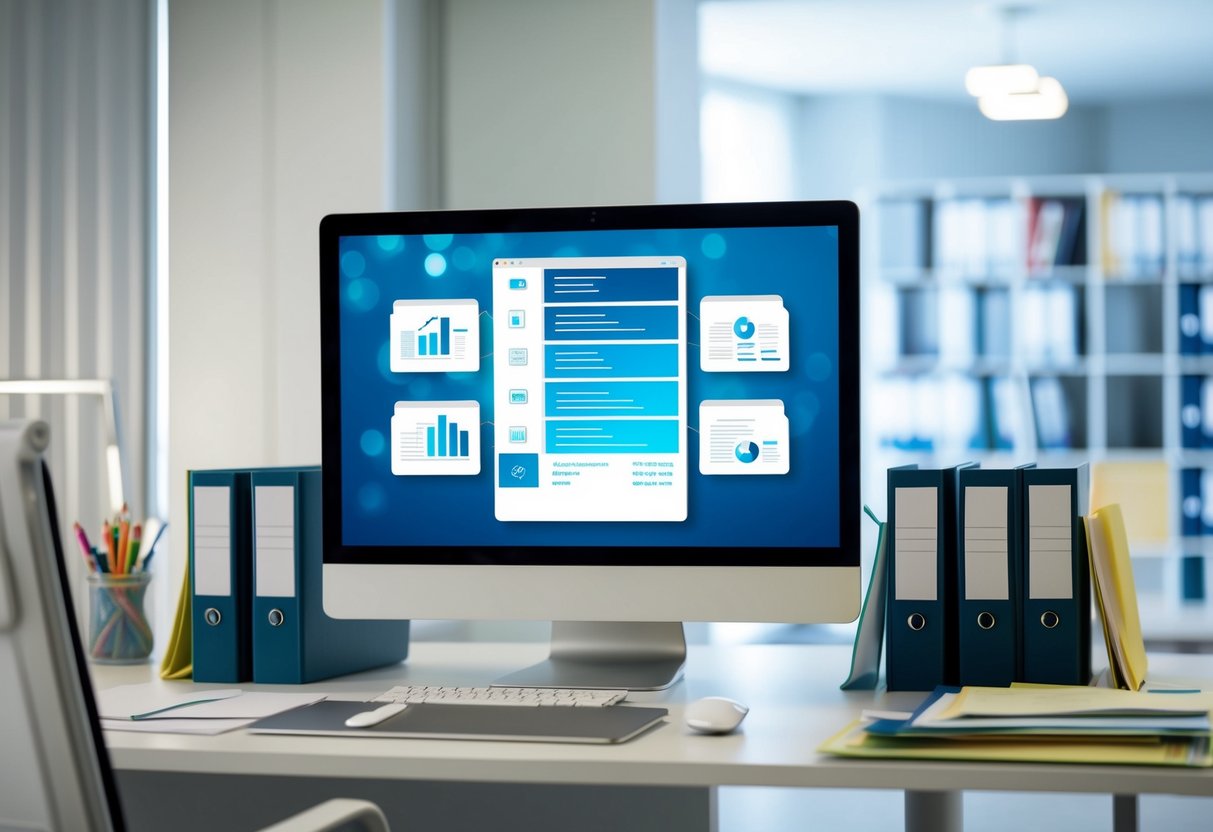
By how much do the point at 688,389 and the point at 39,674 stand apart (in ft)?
2.69

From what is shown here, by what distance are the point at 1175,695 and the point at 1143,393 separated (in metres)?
4.84

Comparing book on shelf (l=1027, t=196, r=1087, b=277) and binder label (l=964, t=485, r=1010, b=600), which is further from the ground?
book on shelf (l=1027, t=196, r=1087, b=277)

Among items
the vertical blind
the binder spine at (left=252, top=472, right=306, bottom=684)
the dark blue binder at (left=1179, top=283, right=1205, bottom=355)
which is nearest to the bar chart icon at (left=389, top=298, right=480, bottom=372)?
the binder spine at (left=252, top=472, right=306, bottom=684)

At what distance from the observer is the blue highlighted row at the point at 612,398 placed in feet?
4.94

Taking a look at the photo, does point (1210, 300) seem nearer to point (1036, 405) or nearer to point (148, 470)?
point (1036, 405)

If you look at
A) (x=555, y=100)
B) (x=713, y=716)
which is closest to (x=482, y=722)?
(x=713, y=716)

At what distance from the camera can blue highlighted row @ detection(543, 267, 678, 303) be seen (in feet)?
4.97

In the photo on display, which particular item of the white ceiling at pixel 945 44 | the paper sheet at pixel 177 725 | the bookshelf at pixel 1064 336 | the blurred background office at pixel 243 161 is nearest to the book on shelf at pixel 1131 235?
the bookshelf at pixel 1064 336

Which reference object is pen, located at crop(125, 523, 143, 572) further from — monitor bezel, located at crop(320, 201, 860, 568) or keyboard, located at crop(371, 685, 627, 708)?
keyboard, located at crop(371, 685, 627, 708)

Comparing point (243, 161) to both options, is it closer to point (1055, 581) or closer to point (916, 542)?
point (916, 542)

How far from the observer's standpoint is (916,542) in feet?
4.80

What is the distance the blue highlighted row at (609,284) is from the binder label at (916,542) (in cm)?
36

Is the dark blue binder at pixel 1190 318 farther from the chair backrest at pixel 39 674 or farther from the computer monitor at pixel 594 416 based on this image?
the chair backrest at pixel 39 674

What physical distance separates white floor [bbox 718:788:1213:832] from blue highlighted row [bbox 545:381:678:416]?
139cm
